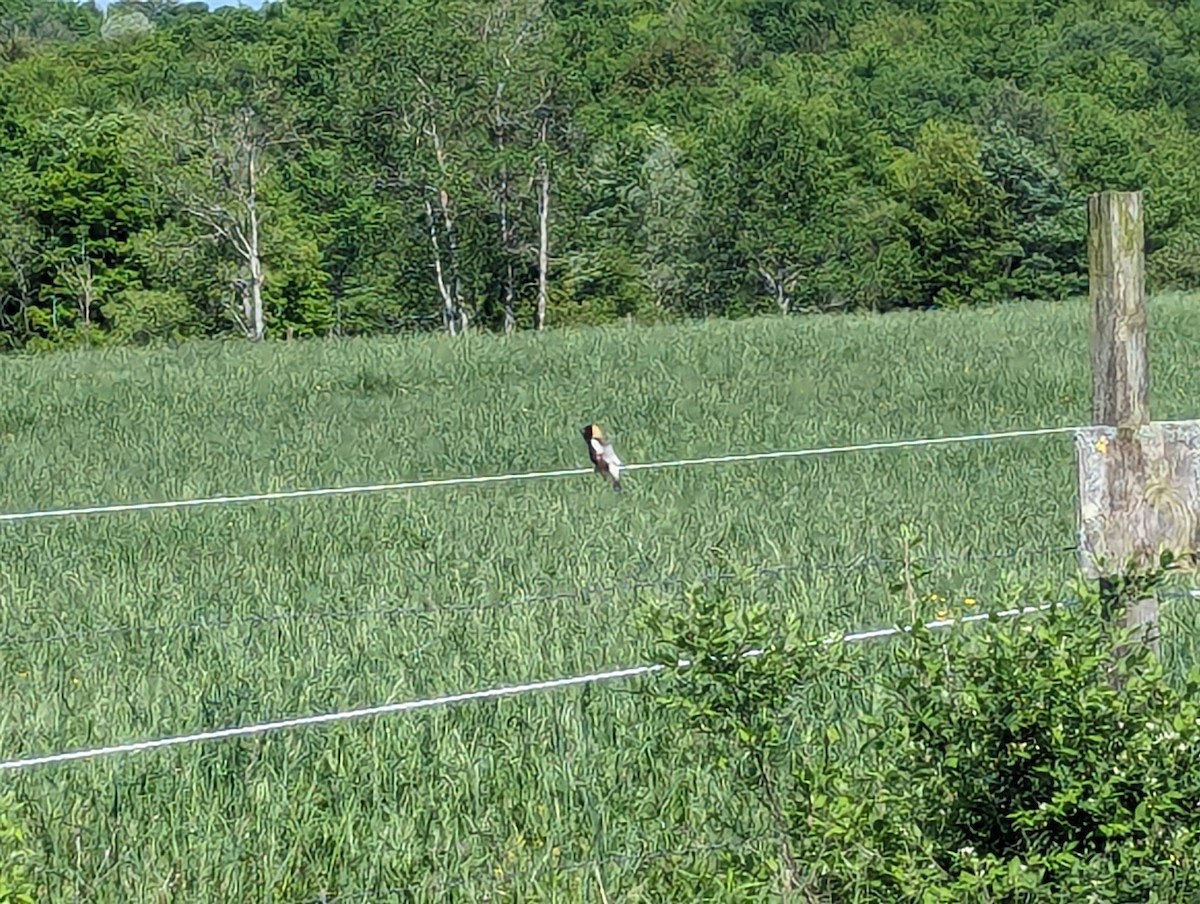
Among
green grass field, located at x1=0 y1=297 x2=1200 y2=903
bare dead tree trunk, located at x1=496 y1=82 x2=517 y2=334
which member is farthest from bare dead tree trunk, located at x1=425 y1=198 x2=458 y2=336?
green grass field, located at x1=0 y1=297 x2=1200 y2=903

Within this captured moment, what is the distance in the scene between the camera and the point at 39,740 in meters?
5.16

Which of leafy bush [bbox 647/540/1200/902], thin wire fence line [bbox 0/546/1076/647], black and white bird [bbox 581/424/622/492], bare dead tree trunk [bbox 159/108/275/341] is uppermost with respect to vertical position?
bare dead tree trunk [bbox 159/108/275/341]

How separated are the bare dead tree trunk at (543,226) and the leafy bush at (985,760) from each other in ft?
163

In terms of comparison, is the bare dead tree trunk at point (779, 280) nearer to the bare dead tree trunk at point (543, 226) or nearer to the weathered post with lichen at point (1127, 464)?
the bare dead tree trunk at point (543, 226)

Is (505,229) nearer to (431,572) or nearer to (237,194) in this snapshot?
(237,194)

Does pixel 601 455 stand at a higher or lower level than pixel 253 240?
lower

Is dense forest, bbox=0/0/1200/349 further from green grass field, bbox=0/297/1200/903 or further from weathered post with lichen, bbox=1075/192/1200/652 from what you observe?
weathered post with lichen, bbox=1075/192/1200/652

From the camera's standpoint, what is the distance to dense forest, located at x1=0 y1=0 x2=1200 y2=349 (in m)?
51.7

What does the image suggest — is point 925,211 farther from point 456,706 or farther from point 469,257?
point 456,706

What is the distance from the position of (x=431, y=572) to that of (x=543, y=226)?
46636mm

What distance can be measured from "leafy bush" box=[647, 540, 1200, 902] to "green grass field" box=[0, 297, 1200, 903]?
762 mm

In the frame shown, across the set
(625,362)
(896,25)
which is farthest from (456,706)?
(896,25)

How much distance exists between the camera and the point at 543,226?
54469 millimetres

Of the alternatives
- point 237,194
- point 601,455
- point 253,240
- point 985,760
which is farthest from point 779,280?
point 985,760
